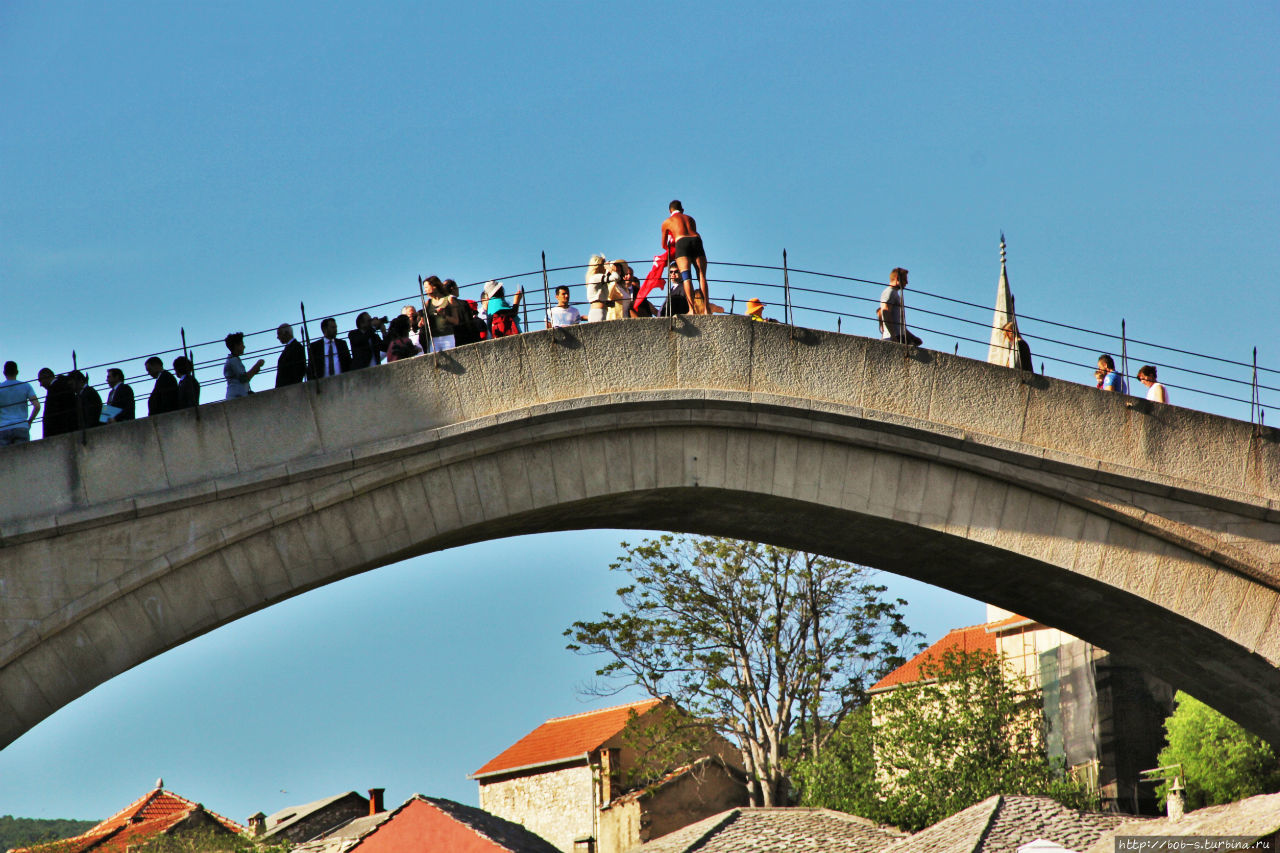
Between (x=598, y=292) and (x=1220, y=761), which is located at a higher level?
(x=598, y=292)

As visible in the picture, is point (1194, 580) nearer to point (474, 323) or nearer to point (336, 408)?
point (474, 323)

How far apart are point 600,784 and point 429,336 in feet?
103

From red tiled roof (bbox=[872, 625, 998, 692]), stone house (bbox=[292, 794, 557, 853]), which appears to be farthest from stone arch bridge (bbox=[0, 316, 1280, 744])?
red tiled roof (bbox=[872, 625, 998, 692])

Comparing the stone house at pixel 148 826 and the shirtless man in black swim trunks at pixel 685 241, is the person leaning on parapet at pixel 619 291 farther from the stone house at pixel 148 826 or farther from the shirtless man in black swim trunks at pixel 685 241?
the stone house at pixel 148 826

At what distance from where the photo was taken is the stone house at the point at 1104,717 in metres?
40.1

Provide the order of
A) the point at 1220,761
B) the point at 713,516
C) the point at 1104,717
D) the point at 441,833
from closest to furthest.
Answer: the point at 713,516, the point at 1220,761, the point at 441,833, the point at 1104,717

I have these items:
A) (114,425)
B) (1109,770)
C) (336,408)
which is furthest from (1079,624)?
(1109,770)

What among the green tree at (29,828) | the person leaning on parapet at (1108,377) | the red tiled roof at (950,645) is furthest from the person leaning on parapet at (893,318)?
the green tree at (29,828)

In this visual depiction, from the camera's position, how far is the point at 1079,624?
17859mm

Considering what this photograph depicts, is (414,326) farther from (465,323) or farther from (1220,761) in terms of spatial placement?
(1220,761)

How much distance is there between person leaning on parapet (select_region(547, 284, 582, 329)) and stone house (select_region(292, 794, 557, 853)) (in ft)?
77.4

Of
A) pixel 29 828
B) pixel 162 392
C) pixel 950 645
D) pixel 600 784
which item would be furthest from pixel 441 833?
pixel 29 828

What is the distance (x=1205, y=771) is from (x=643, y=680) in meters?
14.0

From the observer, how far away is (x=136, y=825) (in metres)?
45.0
